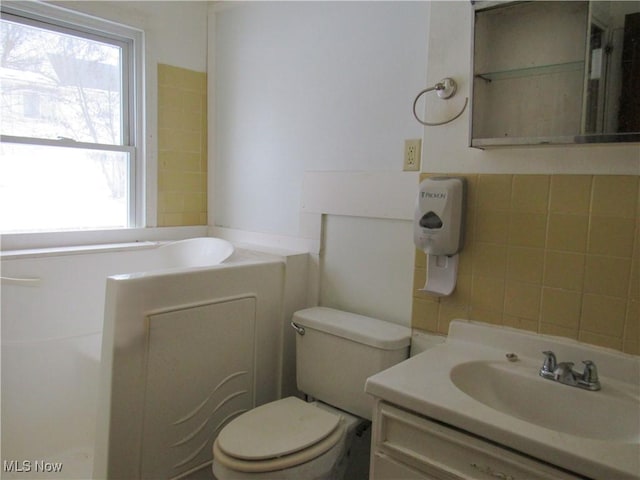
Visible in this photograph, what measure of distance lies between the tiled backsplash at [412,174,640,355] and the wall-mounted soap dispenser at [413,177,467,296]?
4 centimetres

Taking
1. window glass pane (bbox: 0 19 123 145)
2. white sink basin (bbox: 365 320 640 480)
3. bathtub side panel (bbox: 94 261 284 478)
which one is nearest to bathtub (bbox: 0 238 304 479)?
bathtub side panel (bbox: 94 261 284 478)

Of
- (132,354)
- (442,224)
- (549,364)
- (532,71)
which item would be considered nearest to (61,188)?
(132,354)

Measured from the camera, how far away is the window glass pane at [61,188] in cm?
212

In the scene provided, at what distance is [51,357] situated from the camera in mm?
1986


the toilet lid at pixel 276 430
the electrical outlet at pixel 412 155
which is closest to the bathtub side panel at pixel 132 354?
the toilet lid at pixel 276 430

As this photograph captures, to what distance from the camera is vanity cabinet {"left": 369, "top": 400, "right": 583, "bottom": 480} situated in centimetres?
103

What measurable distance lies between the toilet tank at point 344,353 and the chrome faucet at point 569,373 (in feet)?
1.62

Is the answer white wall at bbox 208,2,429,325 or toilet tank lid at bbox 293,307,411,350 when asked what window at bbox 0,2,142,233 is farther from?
toilet tank lid at bbox 293,307,411,350

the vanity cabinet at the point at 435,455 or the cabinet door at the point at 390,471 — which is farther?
the cabinet door at the point at 390,471

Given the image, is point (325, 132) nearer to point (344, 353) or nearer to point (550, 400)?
point (344, 353)

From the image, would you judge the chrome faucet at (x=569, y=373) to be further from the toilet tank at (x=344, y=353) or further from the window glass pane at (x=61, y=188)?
the window glass pane at (x=61, y=188)

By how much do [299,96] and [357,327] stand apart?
3.75 feet

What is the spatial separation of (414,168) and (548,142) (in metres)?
0.55

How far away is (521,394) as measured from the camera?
1.34 m
